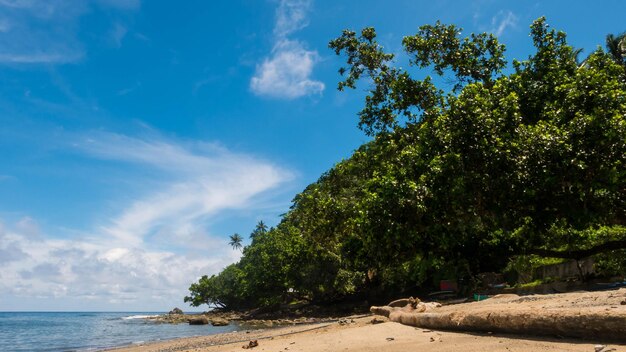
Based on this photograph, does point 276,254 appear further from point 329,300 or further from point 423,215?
point 423,215

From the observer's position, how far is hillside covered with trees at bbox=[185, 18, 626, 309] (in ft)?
41.9

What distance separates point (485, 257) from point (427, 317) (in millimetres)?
11632

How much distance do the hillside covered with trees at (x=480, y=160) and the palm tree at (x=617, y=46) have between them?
28.1 metres

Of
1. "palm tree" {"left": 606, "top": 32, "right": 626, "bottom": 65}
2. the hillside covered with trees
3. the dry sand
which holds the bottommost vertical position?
the dry sand

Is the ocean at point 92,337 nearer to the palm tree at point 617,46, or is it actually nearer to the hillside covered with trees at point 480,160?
the hillside covered with trees at point 480,160

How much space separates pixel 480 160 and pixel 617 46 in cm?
3774

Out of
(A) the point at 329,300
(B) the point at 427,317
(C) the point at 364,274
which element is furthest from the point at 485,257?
(A) the point at 329,300

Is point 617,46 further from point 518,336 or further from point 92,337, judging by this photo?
point 92,337

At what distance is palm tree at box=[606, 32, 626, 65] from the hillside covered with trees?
1107 inches

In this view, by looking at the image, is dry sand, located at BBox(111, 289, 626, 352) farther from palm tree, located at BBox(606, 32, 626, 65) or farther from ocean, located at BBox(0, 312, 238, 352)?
palm tree, located at BBox(606, 32, 626, 65)

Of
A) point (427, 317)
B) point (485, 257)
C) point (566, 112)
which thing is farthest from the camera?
point (485, 257)

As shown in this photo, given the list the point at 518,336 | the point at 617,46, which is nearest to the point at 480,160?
the point at 518,336

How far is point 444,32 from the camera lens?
18719 millimetres

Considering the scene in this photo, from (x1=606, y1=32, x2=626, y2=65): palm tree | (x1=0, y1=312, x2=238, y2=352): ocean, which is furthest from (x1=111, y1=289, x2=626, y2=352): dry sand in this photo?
(x1=606, y1=32, x2=626, y2=65): palm tree
